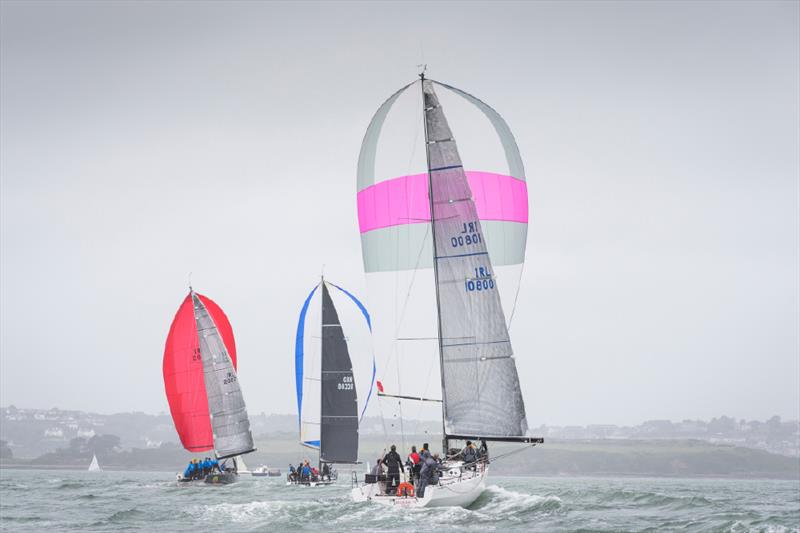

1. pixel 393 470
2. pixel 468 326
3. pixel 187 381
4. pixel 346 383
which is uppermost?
pixel 187 381

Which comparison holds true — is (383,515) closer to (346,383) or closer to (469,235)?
(469,235)

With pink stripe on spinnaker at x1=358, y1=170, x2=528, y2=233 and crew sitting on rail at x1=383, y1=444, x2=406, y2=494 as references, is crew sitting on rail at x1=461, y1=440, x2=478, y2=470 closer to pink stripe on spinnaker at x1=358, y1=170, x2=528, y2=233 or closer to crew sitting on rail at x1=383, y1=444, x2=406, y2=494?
crew sitting on rail at x1=383, y1=444, x2=406, y2=494

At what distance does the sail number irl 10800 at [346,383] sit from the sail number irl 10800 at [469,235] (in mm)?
20443

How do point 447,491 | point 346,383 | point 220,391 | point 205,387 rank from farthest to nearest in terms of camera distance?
1. point 205,387
2. point 220,391
3. point 346,383
4. point 447,491

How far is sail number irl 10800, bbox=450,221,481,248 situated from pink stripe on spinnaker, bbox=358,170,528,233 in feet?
4.50

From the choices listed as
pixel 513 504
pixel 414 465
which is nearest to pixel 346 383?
pixel 513 504

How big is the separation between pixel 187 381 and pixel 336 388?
9.51 metres

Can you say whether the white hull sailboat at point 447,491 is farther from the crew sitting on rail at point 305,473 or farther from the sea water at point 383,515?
the crew sitting on rail at point 305,473

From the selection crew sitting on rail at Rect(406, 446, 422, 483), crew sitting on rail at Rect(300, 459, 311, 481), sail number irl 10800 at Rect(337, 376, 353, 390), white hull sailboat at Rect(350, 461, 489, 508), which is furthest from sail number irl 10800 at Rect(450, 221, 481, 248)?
crew sitting on rail at Rect(300, 459, 311, 481)

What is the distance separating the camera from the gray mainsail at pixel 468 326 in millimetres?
26359

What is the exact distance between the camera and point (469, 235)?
2639 cm

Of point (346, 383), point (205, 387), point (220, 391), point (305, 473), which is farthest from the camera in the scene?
point (205, 387)

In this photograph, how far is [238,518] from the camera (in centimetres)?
→ 2662

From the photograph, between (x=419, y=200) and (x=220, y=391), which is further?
(x=220, y=391)
